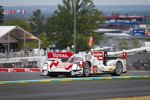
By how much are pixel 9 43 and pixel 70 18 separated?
31565 mm

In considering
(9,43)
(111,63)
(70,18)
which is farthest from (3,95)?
(70,18)

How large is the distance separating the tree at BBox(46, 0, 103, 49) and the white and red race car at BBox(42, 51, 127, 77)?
6716 cm

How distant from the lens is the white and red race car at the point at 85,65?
23.6 metres

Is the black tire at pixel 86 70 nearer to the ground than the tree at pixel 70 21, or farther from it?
nearer to the ground

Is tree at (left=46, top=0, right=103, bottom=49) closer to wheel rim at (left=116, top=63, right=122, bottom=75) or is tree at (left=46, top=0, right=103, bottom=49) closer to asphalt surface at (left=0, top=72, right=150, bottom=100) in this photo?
wheel rim at (left=116, top=63, right=122, bottom=75)

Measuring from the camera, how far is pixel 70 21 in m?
95.1

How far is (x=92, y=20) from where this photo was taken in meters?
97.1

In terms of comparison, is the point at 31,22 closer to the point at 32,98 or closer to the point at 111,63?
the point at 111,63

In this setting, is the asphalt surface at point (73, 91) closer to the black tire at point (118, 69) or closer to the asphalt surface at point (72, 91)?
the asphalt surface at point (72, 91)

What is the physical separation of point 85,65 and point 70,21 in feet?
234

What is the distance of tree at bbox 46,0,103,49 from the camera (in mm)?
94500

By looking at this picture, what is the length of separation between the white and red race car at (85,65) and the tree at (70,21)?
6716 centimetres

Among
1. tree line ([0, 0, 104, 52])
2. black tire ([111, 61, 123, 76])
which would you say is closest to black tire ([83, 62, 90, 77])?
black tire ([111, 61, 123, 76])

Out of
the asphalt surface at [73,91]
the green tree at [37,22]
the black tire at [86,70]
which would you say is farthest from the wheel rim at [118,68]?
the green tree at [37,22]
